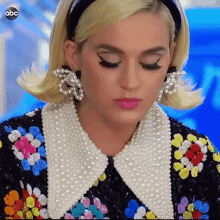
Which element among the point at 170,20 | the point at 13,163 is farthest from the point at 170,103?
the point at 13,163

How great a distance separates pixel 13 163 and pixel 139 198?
0.36m

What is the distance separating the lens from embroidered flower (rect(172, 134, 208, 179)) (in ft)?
3.60

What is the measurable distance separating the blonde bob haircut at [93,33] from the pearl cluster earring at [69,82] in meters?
0.04

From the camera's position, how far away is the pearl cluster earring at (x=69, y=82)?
3.41 feet

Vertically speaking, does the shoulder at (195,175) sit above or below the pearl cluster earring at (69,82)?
below

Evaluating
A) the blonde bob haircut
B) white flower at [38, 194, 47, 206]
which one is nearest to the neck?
the blonde bob haircut

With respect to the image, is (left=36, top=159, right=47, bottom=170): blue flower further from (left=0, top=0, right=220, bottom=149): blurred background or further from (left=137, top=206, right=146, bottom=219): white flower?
(left=0, top=0, right=220, bottom=149): blurred background

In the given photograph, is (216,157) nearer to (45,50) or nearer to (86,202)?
(86,202)

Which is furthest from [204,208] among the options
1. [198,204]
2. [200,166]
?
[200,166]

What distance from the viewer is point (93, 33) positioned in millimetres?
946

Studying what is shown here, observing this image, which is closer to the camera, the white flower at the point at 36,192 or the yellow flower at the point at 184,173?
the white flower at the point at 36,192

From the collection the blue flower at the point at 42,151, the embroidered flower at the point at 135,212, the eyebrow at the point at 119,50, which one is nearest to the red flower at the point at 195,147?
the embroidered flower at the point at 135,212

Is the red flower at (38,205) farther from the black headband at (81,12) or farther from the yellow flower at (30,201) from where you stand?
the black headband at (81,12)

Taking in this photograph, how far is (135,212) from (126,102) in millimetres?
318
